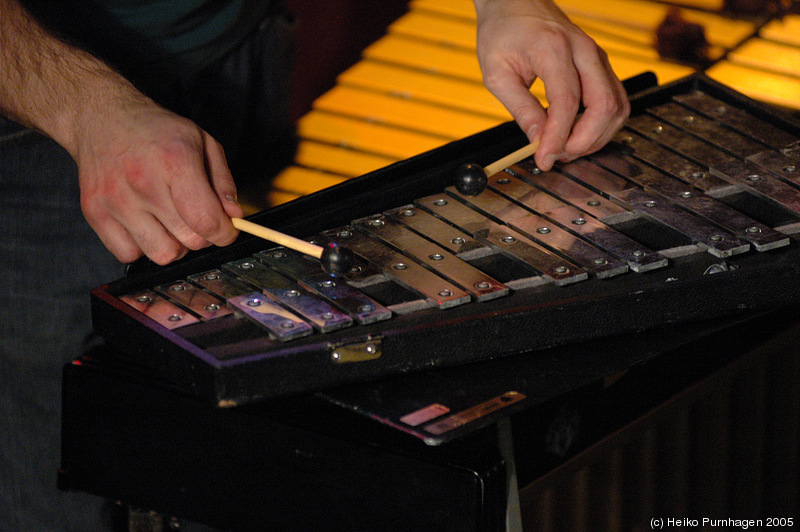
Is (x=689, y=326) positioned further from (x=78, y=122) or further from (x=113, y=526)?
(x=113, y=526)

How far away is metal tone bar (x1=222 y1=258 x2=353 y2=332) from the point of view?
3.64 ft

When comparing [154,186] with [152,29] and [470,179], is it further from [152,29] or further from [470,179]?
[152,29]

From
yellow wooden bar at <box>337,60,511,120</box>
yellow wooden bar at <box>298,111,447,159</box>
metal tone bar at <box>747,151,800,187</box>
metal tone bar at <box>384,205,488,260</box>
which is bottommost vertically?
yellow wooden bar at <box>298,111,447,159</box>

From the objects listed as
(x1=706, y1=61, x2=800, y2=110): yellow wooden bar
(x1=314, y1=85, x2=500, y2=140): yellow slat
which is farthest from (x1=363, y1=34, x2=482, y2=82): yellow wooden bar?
(x1=706, y1=61, x2=800, y2=110): yellow wooden bar

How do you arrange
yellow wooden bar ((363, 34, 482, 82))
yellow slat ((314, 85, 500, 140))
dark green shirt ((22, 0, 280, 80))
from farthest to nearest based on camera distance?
yellow wooden bar ((363, 34, 482, 82)) → yellow slat ((314, 85, 500, 140)) → dark green shirt ((22, 0, 280, 80))

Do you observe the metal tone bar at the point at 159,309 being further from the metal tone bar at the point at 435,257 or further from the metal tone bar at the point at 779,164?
the metal tone bar at the point at 779,164

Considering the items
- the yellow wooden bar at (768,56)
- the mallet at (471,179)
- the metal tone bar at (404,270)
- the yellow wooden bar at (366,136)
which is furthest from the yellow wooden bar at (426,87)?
the metal tone bar at (404,270)

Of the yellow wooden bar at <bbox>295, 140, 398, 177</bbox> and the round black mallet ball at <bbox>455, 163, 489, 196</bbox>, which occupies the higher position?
the round black mallet ball at <bbox>455, 163, 489, 196</bbox>

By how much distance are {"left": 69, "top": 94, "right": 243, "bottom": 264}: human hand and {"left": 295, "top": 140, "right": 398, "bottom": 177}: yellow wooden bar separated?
115 centimetres

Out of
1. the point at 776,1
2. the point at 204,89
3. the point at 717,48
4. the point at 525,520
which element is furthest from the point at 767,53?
the point at 525,520

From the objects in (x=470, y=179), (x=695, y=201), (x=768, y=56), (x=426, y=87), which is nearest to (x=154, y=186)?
(x=470, y=179)

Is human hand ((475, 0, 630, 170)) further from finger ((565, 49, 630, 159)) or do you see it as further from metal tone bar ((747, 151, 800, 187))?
metal tone bar ((747, 151, 800, 187))

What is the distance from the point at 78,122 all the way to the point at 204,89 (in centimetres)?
71

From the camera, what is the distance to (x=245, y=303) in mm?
1141
